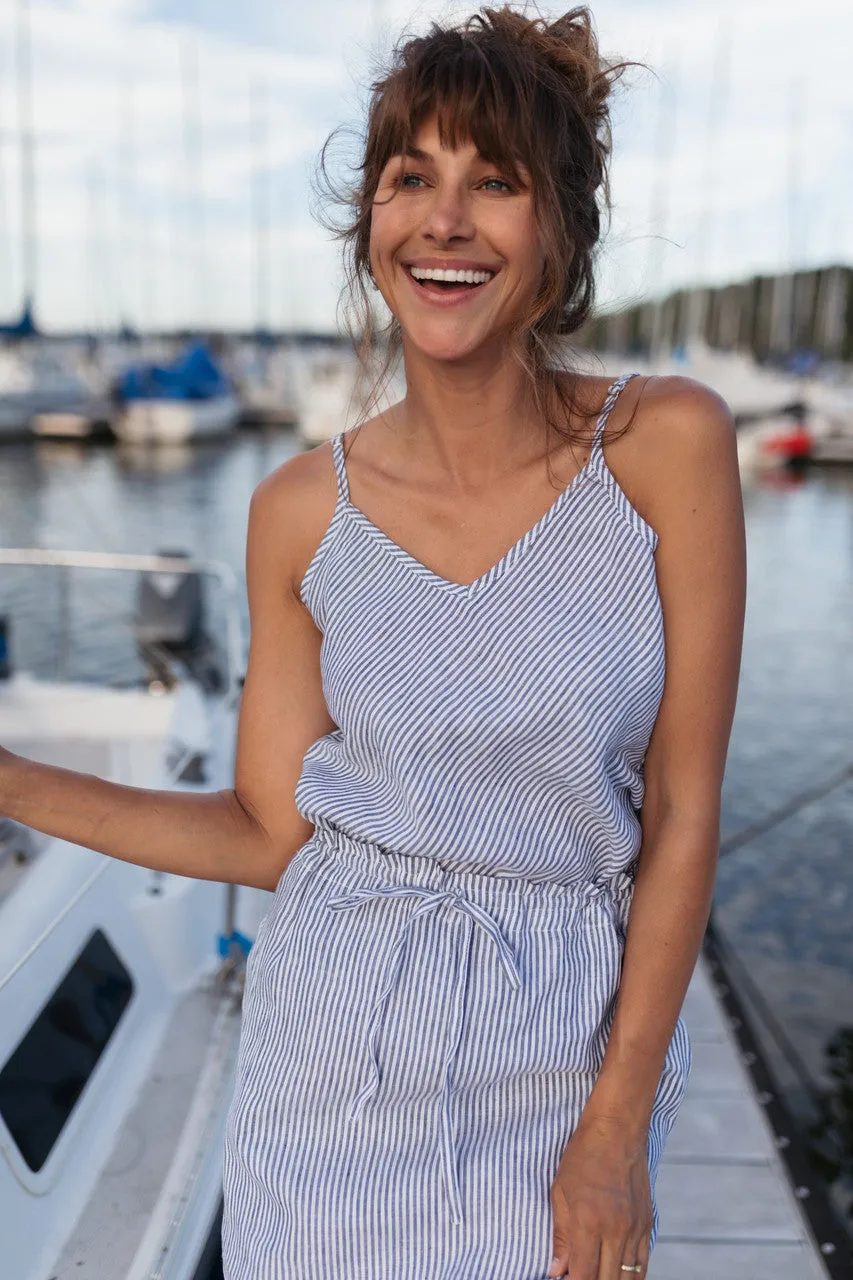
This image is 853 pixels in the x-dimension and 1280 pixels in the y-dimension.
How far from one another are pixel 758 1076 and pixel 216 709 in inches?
84.6

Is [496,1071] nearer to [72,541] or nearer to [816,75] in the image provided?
[72,541]

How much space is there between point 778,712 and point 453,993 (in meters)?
8.96

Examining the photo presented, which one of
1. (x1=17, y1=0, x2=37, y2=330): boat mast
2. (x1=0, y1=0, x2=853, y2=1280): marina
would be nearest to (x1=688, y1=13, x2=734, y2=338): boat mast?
(x1=0, y1=0, x2=853, y2=1280): marina

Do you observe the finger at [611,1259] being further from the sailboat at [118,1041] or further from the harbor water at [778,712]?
the harbor water at [778,712]

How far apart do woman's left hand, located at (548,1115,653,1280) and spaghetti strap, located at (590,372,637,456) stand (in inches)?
29.8

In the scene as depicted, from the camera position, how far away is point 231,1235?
1322mm

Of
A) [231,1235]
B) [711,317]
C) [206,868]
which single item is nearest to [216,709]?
[206,868]

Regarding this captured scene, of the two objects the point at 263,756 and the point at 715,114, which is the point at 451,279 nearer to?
the point at 263,756

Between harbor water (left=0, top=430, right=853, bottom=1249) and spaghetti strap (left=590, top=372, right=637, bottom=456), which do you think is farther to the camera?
harbor water (left=0, top=430, right=853, bottom=1249)

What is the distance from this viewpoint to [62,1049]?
236 cm

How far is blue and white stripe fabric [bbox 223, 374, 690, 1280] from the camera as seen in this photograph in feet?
4.06

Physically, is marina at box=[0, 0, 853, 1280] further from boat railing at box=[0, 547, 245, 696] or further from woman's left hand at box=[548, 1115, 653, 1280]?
woman's left hand at box=[548, 1115, 653, 1280]

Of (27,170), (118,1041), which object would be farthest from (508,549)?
(27,170)

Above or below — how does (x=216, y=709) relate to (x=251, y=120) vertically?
below
